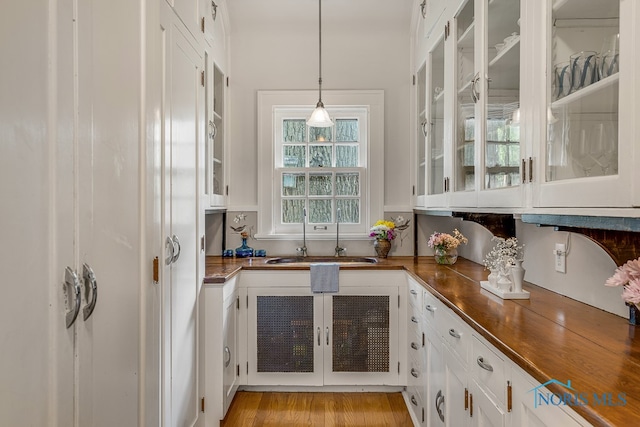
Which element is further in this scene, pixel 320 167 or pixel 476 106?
pixel 320 167

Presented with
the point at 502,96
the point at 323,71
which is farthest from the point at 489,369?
the point at 323,71

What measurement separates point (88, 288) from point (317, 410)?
2.07m

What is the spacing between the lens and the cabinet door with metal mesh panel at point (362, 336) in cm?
285

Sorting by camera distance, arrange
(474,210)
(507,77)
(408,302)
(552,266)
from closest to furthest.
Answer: (507,77)
(552,266)
(474,210)
(408,302)

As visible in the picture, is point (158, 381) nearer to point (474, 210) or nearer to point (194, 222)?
point (194, 222)

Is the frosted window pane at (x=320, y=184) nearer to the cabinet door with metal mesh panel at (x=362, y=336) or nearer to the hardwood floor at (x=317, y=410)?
the cabinet door with metal mesh panel at (x=362, y=336)

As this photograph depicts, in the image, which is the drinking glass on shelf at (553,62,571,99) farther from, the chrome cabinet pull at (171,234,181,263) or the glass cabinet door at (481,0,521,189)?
the chrome cabinet pull at (171,234,181,263)

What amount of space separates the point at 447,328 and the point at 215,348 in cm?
137

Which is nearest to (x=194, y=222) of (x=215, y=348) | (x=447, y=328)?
(x=215, y=348)

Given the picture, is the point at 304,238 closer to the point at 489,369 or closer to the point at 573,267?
the point at 573,267

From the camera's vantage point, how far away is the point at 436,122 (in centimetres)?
279

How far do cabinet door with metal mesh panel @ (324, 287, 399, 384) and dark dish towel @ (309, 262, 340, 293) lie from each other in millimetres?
70

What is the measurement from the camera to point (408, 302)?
2.77 meters

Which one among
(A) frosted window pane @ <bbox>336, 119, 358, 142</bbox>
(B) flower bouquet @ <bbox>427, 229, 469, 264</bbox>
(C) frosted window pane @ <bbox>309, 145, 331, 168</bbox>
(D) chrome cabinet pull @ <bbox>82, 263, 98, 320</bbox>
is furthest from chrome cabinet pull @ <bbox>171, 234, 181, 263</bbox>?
(A) frosted window pane @ <bbox>336, 119, 358, 142</bbox>
